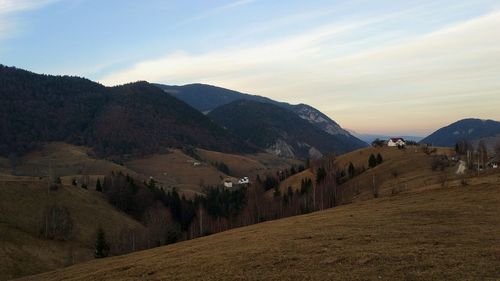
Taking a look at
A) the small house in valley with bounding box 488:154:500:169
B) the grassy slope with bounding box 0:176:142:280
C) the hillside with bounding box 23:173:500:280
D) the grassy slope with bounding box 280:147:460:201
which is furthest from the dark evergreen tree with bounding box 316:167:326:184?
the hillside with bounding box 23:173:500:280

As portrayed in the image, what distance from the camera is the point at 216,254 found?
4059 centimetres

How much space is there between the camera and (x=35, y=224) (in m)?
120

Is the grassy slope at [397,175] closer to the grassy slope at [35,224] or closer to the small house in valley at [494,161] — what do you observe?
the small house in valley at [494,161]

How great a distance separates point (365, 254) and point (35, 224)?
356 feet

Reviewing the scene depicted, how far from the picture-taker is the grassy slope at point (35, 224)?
94375mm

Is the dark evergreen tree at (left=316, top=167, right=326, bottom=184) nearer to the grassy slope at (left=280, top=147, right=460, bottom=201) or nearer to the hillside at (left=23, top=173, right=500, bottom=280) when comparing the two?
the grassy slope at (left=280, top=147, right=460, bottom=201)

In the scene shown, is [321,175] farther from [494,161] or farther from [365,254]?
[365,254]

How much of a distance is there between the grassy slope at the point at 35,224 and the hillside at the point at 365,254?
192 ft

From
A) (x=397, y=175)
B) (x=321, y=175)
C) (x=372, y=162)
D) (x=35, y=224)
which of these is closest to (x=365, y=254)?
(x=35, y=224)

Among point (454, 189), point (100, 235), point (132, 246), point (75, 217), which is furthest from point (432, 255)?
point (75, 217)

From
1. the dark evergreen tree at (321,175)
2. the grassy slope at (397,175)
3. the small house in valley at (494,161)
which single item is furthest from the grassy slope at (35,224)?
the small house in valley at (494,161)

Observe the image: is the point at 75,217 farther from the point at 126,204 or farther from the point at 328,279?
the point at 328,279

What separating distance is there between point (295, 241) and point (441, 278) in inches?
719

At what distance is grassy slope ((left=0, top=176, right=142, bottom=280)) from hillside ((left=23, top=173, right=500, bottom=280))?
2305 inches
